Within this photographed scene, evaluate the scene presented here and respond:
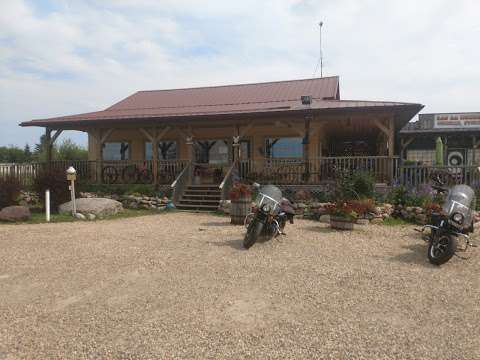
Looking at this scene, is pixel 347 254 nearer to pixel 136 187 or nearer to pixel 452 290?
pixel 452 290

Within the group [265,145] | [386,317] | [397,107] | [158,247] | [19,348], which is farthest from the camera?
[265,145]

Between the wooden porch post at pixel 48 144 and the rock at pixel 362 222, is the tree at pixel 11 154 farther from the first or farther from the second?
the rock at pixel 362 222

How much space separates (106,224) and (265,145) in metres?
7.90

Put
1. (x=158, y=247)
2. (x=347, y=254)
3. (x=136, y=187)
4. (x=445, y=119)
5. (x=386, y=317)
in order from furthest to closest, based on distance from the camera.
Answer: (x=445, y=119) → (x=136, y=187) → (x=158, y=247) → (x=347, y=254) → (x=386, y=317)

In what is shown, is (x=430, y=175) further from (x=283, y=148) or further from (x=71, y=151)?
(x=71, y=151)

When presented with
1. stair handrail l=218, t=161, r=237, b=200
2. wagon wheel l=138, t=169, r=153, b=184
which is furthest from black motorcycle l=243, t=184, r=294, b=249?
wagon wheel l=138, t=169, r=153, b=184

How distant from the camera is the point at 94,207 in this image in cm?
1043

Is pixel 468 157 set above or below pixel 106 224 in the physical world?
above

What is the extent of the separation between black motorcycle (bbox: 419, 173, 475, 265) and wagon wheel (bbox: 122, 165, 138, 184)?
10.8 meters

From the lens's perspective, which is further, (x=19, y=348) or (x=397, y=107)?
(x=397, y=107)

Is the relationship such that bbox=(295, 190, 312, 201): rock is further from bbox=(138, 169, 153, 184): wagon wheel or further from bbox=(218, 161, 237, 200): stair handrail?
bbox=(138, 169, 153, 184): wagon wheel

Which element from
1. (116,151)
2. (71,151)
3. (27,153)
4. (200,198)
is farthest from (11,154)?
(200,198)

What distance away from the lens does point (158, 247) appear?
6.43 meters

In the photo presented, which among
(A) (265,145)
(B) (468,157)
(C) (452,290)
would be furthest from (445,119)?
(C) (452,290)
